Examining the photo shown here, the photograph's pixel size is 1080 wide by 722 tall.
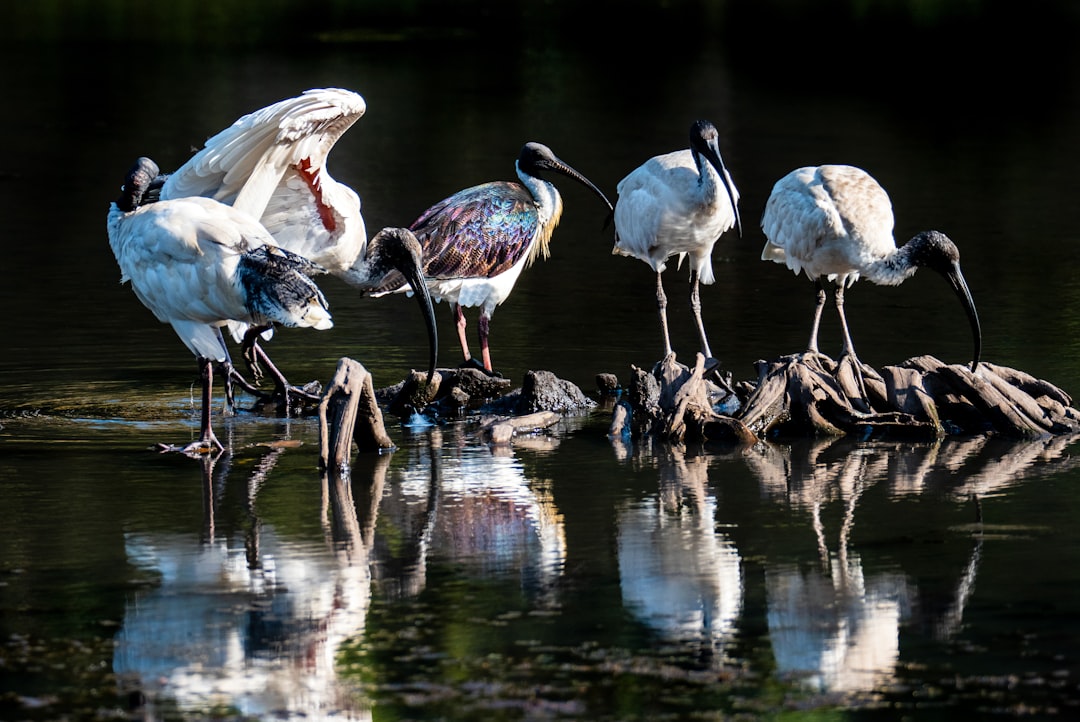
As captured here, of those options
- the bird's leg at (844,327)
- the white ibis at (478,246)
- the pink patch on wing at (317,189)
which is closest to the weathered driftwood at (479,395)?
the white ibis at (478,246)

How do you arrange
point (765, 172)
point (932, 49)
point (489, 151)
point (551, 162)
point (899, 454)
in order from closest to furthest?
point (899, 454) < point (551, 162) < point (765, 172) < point (489, 151) < point (932, 49)

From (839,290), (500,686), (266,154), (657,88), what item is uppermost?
(657,88)

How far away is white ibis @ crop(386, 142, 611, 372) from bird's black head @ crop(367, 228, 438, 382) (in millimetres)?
1167

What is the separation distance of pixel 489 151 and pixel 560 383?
13.8m

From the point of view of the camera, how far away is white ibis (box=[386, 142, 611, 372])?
1299 centimetres

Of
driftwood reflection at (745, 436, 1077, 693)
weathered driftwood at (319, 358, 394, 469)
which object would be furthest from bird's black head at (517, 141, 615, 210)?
weathered driftwood at (319, 358, 394, 469)

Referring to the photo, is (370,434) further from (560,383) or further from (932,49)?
(932,49)

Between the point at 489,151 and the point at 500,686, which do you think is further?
the point at 489,151

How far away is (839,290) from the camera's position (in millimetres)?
12906

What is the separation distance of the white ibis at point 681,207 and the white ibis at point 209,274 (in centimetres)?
313

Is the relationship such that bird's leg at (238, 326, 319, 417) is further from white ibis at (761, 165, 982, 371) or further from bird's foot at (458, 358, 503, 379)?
white ibis at (761, 165, 982, 371)

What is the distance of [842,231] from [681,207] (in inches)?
43.9

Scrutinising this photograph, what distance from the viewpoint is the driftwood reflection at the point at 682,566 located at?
22.9 ft

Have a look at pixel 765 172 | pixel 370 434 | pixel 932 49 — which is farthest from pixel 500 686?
pixel 932 49
